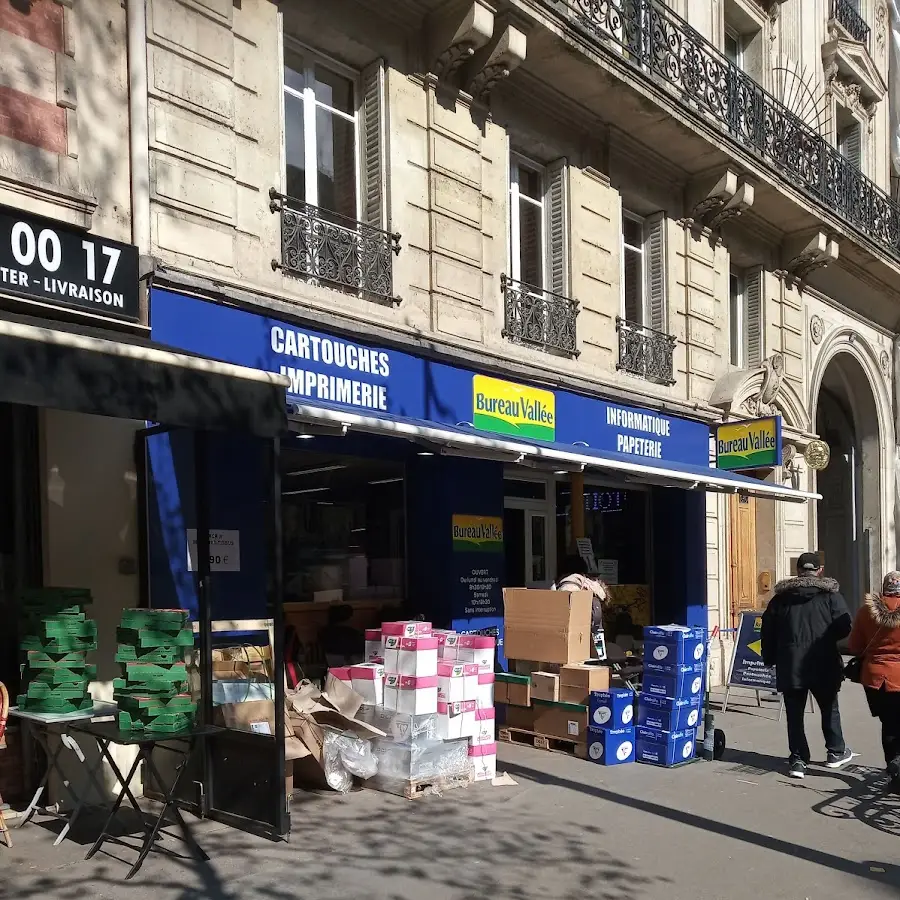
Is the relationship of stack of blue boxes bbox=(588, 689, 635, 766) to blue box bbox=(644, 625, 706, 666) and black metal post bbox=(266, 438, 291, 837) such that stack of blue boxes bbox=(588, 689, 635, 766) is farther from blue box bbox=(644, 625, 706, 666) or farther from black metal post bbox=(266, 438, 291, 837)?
black metal post bbox=(266, 438, 291, 837)

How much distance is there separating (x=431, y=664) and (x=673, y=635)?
2.09m

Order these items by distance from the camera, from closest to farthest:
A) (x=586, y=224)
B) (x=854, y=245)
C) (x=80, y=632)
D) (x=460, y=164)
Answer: (x=80, y=632), (x=460, y=164), (x=586, y=224), (x=854, y=245)

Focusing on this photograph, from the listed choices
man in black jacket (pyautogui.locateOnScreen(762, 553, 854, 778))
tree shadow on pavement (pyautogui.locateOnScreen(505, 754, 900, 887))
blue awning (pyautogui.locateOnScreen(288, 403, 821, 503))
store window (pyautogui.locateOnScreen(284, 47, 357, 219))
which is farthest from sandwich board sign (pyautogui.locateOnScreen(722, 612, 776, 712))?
store window (pyautogui.locateOnScreen(284, 47, 357, 219))

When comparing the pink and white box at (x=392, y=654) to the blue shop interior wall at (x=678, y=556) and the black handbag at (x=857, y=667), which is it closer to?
the black handbag at (x=857, y=667)

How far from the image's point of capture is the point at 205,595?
20.7 feet

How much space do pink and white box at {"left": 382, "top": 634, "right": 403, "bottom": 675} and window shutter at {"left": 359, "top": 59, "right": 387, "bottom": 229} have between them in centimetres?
376

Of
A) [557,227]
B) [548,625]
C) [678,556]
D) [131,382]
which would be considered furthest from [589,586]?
[131,382]

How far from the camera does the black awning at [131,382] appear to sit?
184 inches

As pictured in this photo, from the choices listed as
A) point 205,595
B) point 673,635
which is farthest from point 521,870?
point 673,635

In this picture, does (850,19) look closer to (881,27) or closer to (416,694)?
(881,27)

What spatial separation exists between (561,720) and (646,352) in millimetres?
5499

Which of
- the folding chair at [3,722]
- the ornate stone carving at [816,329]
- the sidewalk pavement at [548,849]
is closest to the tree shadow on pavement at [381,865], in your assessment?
the sidewalk pavement at [548,849]

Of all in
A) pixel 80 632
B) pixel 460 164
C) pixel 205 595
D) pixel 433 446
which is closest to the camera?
pixel 80 632

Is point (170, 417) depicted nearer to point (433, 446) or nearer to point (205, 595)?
point (205, 595)
